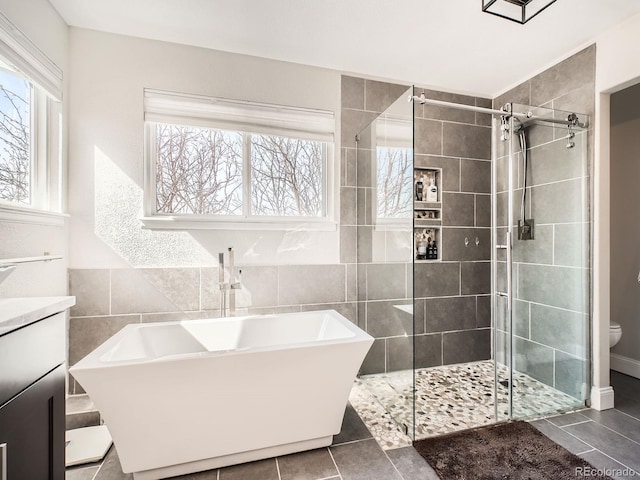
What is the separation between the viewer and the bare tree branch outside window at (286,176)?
2.68 metres

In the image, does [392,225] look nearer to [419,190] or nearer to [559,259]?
[419,190]

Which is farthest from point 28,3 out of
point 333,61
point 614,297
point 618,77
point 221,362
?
point 614,297

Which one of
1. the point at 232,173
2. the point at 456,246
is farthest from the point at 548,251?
the point at 232,173

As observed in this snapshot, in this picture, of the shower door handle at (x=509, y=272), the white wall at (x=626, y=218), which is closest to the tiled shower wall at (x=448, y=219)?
the shower door handle at (x=509, y=272)

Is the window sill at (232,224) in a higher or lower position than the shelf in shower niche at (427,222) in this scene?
lower

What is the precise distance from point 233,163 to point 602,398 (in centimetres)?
329

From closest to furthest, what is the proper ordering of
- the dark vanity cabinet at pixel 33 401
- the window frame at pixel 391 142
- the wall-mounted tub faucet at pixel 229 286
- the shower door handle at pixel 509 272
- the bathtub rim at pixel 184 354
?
the dark vanity cabinet at pixel 33 401 < the bathtub rim at pixel 184 354 < the window frame at pixel 391 142 < the shower door handle at pixel 509 272 < the wall-mounted tub faucet at pixel 229 286

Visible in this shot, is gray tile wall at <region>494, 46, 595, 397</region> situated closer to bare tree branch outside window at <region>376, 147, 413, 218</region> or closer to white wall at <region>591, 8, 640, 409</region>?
white wall at <region>591, 8, 640, 409</region>

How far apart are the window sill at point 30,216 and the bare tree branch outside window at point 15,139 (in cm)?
13

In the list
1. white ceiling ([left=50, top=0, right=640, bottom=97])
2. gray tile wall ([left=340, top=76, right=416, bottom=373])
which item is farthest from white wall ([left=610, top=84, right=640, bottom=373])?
gray tile wall ([left=340, top=76, right=416, bottom=373])

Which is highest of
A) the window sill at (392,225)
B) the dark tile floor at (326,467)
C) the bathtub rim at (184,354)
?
the window sill at (392,225)

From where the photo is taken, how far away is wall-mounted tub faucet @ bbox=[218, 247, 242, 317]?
2.37 metres

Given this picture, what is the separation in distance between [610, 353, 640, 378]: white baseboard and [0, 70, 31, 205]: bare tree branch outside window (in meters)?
4.82

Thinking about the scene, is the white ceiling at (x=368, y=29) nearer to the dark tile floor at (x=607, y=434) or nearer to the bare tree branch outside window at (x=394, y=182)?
the bare tree branch outside window at (x=394, y=182)
